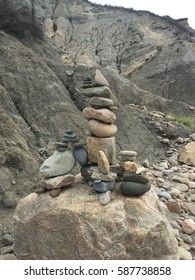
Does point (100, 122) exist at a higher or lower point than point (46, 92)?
higher

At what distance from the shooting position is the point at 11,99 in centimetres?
745

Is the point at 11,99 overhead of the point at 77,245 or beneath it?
overhead

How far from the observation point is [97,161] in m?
4.54

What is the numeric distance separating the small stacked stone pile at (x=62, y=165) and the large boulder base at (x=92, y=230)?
0.17 metres

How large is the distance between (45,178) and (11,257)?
1191 millimetres

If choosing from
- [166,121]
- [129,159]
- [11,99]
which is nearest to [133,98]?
[166,121]

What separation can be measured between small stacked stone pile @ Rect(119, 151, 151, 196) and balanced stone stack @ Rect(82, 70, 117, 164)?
9.8 inches

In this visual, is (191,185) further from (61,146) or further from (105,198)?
(61,146)

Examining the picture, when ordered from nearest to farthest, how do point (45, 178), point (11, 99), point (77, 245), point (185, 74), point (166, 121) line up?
point (77, 245) → point (45, 178) → point (11, 99) → point (166, 121) → point (185, 74)

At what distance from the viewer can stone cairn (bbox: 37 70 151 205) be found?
4.24 metres

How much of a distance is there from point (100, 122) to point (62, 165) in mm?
841

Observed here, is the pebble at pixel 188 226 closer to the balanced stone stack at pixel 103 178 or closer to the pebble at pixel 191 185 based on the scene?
the pebble at pixel 191 185

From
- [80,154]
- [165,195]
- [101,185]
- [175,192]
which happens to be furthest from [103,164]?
[175,192]

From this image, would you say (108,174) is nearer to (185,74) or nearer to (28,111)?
(28,111)
